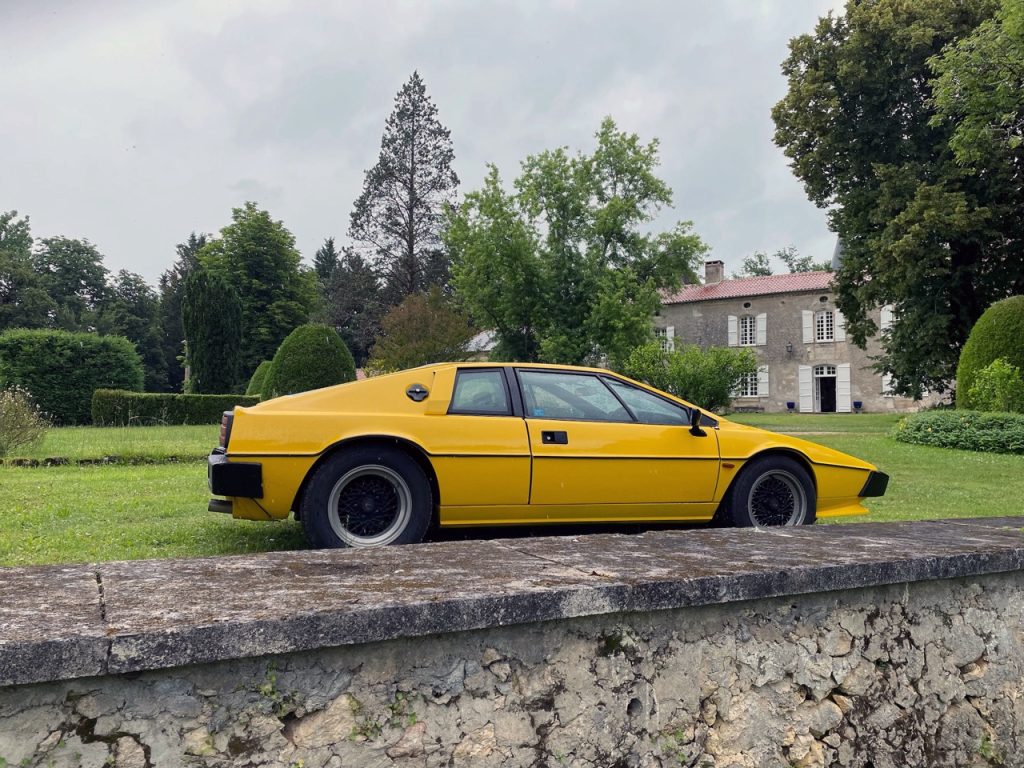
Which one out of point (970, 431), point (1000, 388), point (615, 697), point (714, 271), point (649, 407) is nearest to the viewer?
point (615, 697)

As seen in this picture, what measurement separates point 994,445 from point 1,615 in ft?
58.7

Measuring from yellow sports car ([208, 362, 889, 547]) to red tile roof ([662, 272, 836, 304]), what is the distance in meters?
37.0

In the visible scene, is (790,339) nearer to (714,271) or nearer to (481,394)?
(714,271)

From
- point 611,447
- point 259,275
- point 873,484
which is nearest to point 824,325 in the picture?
point 259,275

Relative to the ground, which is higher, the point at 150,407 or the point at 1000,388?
the point at 1000,388

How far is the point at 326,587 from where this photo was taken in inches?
88.0

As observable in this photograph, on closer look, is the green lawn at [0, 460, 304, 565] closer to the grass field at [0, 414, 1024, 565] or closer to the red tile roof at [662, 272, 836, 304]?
the grass field at [0, 414, 1024, 565]

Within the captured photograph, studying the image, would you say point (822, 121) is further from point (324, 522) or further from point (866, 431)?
point (324, 522)

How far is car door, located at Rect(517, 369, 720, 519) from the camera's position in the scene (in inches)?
196

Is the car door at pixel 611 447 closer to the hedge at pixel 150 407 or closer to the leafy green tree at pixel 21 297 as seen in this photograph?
the hedge at pixel 150 407

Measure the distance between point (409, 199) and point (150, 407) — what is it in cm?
2667

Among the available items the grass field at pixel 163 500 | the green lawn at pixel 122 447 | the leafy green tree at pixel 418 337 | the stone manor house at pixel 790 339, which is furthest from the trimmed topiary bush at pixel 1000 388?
the stone manor house at pixel 790 339

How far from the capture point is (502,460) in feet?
15.9

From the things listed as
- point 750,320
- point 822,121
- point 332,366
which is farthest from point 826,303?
point 332,366
